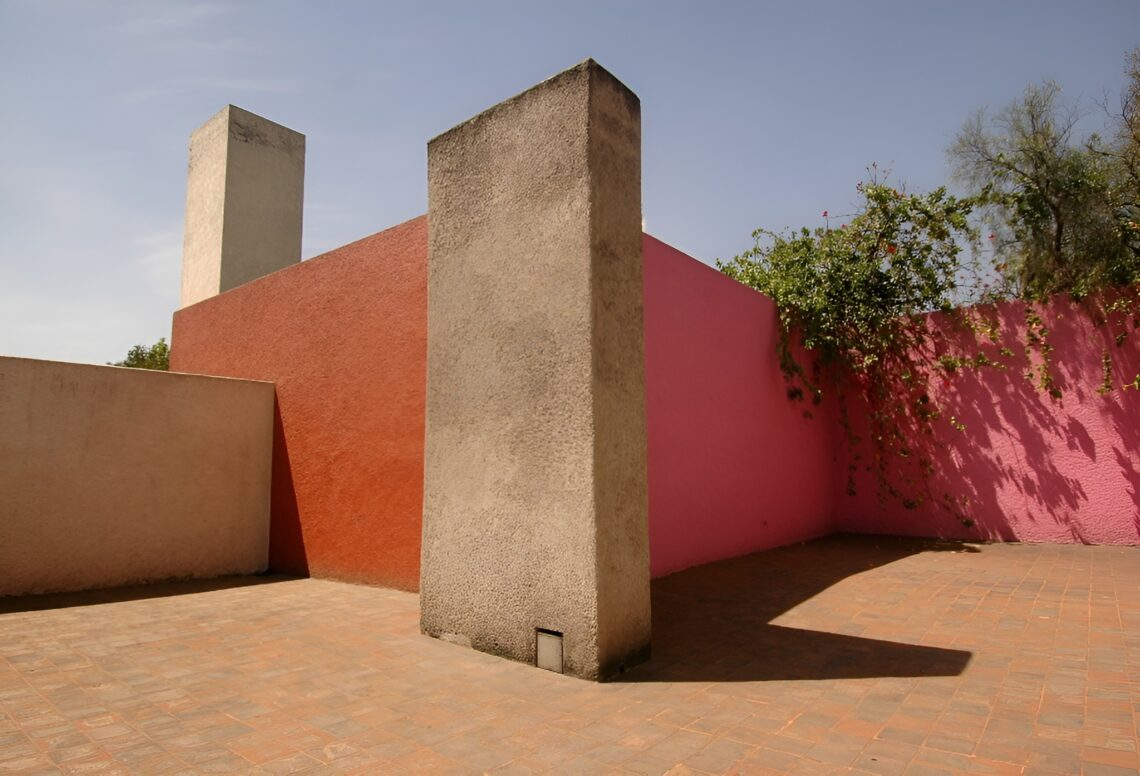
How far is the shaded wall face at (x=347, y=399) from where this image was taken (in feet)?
18.8

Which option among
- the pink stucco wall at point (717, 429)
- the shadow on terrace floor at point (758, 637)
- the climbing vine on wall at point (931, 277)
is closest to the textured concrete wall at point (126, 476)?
the pink stucco wall at point (717, 429)

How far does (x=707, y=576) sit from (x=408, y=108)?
17.8 feet

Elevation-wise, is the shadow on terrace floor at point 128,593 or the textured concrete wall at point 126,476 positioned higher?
the textured concrete wall at point 126,476

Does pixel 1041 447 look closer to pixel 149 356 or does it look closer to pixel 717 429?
pixel 717 429

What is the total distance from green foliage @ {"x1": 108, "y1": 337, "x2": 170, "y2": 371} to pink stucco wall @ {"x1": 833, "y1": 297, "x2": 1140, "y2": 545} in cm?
1693

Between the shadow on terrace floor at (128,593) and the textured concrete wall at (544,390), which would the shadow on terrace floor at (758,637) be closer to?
the textured concrete wall at (544,390)

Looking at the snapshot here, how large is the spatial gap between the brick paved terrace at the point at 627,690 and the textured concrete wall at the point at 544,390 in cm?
37

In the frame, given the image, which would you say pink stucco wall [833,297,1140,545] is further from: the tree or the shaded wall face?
the shaded wall face

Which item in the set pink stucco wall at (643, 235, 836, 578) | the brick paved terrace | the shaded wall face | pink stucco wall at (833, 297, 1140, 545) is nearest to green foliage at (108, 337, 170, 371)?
the shaded wall face

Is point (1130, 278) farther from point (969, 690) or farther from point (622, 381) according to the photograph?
point (622, 381)

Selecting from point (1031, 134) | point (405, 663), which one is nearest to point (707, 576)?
point (405, 663)

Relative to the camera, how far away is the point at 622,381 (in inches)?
142

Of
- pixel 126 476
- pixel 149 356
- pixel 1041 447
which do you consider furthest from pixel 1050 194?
pixel 149 356

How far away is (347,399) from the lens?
6.39 metres
